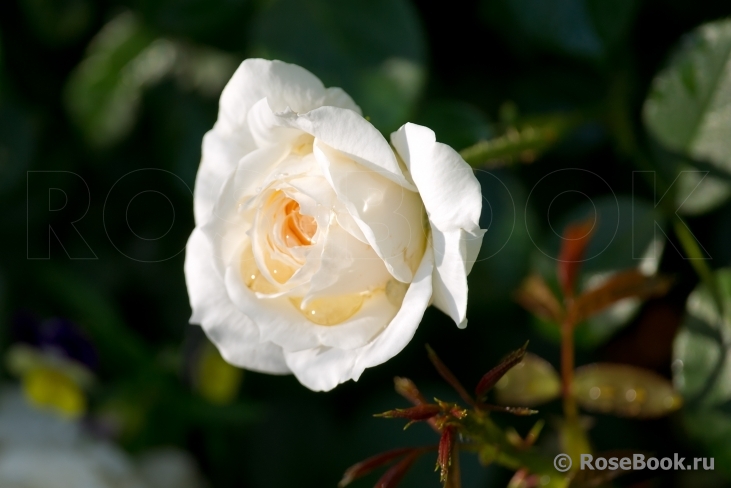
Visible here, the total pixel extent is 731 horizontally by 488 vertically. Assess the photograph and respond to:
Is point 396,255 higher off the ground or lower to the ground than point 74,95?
higher

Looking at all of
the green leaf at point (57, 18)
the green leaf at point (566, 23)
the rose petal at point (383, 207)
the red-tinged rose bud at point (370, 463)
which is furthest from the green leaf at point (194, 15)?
the red-tinged rose bud at point (370, 463)

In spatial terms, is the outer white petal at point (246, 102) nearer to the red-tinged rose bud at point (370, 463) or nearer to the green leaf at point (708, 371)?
the red-tinged rose bud at point (370, 463)

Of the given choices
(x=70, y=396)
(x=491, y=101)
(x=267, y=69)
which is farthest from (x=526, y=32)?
(x=70, y=396)

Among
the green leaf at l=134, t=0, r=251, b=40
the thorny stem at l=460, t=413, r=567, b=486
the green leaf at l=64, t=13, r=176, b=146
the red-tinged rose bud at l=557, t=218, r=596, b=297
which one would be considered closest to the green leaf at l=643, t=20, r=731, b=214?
the red-tinged rose bud at l=557, t=218, r=596, b=297

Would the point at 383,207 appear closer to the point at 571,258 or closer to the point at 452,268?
the point at 452,268

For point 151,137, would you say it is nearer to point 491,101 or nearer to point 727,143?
point 491,101

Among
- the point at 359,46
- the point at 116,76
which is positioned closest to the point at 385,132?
the point at 359,46

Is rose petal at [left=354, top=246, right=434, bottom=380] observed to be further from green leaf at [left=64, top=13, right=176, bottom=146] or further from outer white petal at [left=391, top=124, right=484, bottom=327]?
green leaf at [left=64, top=13, right=176, bottom=146]
